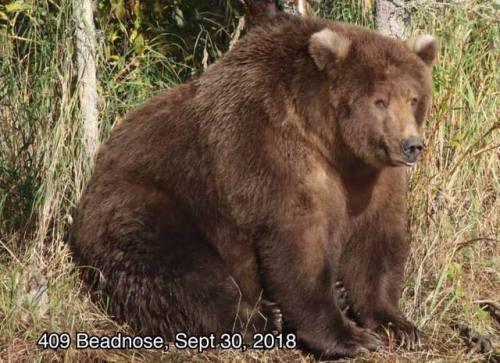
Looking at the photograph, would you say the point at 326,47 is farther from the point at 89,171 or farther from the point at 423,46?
the point at 89,171

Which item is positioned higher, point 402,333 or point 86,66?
point 86,66

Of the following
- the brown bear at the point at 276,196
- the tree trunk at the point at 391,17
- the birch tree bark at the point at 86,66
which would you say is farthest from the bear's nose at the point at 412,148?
the birch tree bark at the point at 86,66

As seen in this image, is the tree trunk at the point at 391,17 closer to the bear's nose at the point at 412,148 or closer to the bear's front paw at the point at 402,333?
the bear's nose at the point at 412,148

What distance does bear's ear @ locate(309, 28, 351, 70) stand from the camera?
5.59 meters

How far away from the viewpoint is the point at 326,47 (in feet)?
18.3

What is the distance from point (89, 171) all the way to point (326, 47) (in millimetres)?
1979

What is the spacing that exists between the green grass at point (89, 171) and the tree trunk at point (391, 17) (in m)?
0.13

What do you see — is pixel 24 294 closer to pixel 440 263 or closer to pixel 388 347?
pixel 388 347

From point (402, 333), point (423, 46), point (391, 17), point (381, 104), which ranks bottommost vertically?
point (402, 333)

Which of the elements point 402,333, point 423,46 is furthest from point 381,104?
point 402,333

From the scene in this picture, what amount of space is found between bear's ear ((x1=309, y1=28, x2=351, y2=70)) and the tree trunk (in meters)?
1.50

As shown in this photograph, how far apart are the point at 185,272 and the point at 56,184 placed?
1256 mm

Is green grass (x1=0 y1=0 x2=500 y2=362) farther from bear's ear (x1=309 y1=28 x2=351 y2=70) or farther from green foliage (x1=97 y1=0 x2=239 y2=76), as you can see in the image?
bear's ear (x1=309 y1=28 x2=351 y2=70)

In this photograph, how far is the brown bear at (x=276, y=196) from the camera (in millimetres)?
5609
